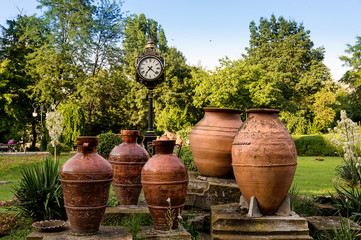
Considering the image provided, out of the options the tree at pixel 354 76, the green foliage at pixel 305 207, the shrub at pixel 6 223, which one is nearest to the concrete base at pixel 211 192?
the green foliage at pixel 305 207

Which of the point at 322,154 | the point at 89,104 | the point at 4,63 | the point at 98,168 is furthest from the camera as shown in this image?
the point at 89,104

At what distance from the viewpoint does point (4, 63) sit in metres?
26.8

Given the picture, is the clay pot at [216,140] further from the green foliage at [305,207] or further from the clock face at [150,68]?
the clock face at [150,68]

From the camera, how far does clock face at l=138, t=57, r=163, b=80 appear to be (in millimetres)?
9844

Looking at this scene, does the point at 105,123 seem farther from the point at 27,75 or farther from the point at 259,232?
the point at 259,232

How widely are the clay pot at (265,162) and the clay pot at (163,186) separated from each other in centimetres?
73

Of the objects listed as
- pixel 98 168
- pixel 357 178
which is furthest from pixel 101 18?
pixel 98 168

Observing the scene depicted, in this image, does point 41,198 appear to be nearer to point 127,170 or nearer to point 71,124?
point 127,170

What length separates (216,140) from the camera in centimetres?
496

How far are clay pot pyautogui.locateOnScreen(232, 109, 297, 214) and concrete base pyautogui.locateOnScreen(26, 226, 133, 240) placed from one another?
4.89ft

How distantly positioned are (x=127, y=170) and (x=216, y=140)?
1381 mm

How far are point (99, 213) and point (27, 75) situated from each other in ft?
98.1

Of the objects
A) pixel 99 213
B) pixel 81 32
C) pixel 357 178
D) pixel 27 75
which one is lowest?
pixel 357 178

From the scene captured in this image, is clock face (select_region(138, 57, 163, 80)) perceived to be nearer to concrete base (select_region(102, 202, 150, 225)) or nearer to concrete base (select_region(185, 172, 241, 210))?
concrete base (select_region(185, 172, 241, 210))
